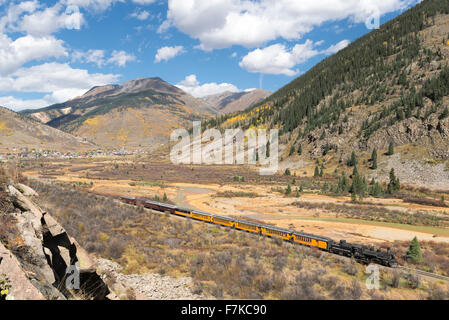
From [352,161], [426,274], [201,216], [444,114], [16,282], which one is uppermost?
[444,114]

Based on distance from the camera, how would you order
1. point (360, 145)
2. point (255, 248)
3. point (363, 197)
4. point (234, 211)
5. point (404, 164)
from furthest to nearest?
point (360, 145), point (404, 164), point (363, 197), point (234, 211), point (255, 248)

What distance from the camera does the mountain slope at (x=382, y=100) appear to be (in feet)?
287

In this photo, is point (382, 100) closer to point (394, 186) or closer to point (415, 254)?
point (394, 186)

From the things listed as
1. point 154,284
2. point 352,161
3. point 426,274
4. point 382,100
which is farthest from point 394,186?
point 154,284

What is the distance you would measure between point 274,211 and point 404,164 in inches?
2097

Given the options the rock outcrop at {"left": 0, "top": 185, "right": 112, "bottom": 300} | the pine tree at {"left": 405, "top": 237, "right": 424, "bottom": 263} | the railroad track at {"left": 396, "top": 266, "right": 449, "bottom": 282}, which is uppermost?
the rock outcrop at {"left": 0, "top": 185, "right": 112, "bottom": 300}

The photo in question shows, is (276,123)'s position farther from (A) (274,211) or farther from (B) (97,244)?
(B) (97,244)

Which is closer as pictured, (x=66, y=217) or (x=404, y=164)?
(x=66, y=217)

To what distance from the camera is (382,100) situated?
11219cm

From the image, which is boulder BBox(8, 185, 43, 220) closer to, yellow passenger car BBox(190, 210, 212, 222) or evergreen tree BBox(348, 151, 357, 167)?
yellow passenger car BBox(190, 210, 212, 222)

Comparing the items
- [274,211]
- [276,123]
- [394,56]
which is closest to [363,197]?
[274,211]

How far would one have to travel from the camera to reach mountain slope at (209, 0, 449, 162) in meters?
87.6

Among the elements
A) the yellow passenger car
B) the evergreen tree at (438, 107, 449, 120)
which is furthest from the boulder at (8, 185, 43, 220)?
the evergreen tree at (438, 107, 449, 120)

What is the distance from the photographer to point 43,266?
8500mm
